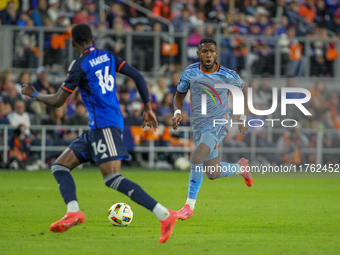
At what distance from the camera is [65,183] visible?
6.59 meters

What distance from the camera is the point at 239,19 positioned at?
21797 mm

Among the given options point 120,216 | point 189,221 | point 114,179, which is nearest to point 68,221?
point 114,179

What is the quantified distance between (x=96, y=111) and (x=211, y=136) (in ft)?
7.42

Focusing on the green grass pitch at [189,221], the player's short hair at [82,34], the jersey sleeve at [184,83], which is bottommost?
the green grass pitch at [189,221]

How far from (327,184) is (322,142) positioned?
5.29 metres

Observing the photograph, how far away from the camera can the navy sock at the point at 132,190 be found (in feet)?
19.9

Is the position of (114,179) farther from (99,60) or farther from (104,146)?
(99,60)

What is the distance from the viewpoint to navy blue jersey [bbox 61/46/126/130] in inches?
249

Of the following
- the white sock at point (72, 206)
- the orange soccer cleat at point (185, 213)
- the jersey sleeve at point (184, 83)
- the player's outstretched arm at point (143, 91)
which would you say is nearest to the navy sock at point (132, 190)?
the white sock at point (72, 206)

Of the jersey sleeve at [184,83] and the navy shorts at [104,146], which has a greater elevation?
the jersey sleeve at [184,83]

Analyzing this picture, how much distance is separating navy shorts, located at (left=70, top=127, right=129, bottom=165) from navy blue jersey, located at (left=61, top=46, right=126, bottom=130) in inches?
3.0

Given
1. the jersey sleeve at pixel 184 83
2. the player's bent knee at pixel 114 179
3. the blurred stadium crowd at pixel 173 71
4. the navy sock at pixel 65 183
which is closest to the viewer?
the player's bent knee at pixel 114 179

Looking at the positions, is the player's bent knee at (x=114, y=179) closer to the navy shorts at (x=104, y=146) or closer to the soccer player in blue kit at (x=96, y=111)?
the soccer player in blue kit at (x=96, y=111)

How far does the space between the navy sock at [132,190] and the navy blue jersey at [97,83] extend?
0.59 m
